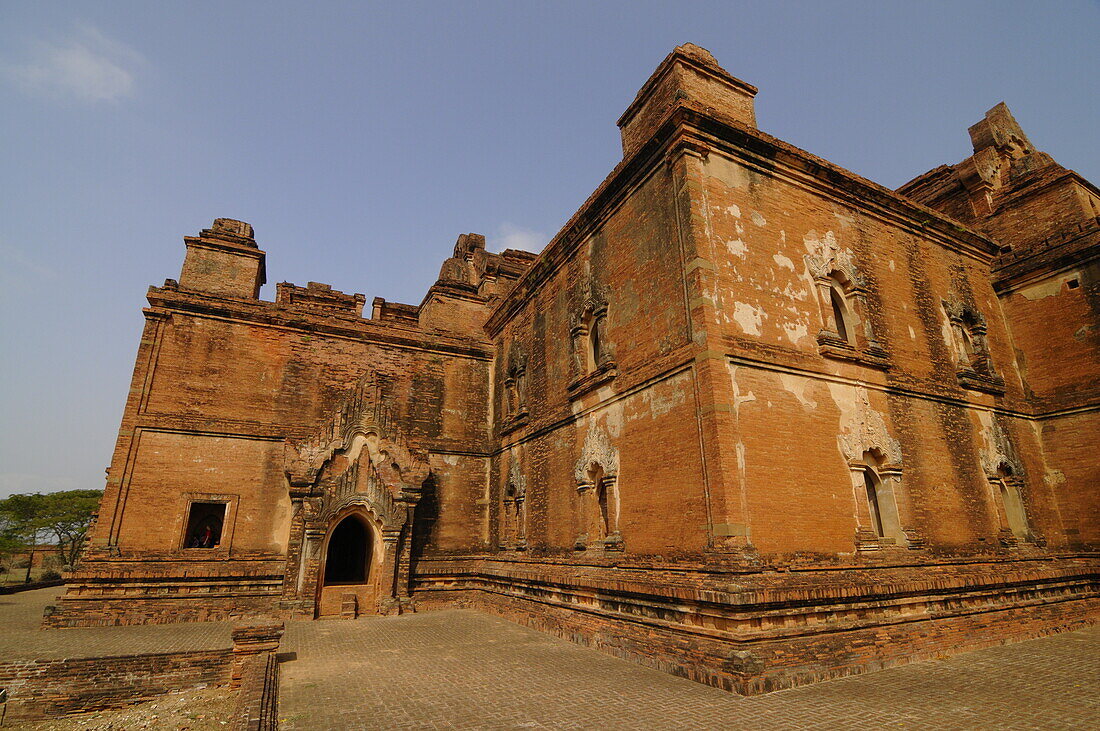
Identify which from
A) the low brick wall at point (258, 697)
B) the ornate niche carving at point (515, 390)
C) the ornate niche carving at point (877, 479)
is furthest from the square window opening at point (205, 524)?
the ornate niche carving at point (877, 479)

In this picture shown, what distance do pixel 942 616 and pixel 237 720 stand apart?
11141mm

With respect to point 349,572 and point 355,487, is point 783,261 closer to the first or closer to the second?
point 355,487

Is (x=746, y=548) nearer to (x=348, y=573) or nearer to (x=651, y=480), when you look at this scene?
(x=651, y=480)

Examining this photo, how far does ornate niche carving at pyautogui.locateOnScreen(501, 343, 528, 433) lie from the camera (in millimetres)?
18109

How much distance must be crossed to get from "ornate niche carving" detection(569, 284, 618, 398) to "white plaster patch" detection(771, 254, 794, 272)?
3.88 metres

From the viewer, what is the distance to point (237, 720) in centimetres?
636

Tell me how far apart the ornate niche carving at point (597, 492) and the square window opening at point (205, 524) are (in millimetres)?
10309

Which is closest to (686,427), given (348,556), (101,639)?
(101,639)

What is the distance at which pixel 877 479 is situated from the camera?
11492 millimetres

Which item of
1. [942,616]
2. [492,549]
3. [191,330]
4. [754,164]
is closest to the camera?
[942,616]

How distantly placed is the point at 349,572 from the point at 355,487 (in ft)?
16.0

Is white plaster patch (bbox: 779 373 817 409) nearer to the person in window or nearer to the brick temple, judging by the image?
the brick temple

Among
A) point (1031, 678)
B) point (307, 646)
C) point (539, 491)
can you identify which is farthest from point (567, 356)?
point (1031, 678)

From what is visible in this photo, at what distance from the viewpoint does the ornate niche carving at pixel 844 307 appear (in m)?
11.7
